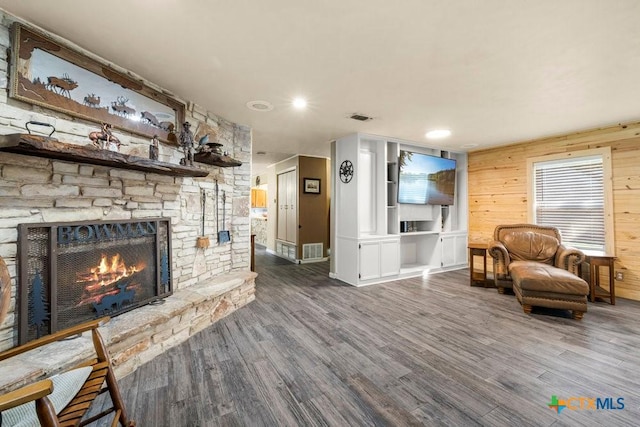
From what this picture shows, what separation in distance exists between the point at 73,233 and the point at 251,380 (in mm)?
1691

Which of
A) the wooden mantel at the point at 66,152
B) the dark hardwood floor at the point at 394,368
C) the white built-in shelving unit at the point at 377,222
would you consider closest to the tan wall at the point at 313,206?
the white built-in shelving unit at the point at 377,222

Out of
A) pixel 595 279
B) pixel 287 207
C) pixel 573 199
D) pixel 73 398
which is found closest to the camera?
pixel 73 398

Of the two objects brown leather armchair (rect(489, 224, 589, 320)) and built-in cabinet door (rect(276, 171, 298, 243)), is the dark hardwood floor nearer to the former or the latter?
brown leather armchair (rect(489, 224, 589, 320))

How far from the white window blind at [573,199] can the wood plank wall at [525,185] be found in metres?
0.16

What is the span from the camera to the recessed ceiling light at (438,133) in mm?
3988

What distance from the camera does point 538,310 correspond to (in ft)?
10.4

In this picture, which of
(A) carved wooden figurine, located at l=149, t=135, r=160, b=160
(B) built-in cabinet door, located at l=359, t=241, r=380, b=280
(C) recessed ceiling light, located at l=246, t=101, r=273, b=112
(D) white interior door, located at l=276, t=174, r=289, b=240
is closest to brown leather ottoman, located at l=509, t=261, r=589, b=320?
(B) built-in cabinet door, located at l=359, t=241, r=380, b=280

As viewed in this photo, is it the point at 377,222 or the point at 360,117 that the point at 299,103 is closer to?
the point at 360,117

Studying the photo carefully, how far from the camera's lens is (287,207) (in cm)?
645

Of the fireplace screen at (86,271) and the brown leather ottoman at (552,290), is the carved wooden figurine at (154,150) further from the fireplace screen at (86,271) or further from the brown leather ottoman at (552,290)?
the brown leather ottoman at (552,290)

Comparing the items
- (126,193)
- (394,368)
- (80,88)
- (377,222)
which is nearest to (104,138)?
(80,88)

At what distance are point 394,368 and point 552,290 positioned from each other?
90.9 inches

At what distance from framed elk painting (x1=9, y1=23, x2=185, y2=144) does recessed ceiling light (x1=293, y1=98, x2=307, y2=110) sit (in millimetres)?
1282

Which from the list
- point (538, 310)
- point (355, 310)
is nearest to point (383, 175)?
point (355, 310)
